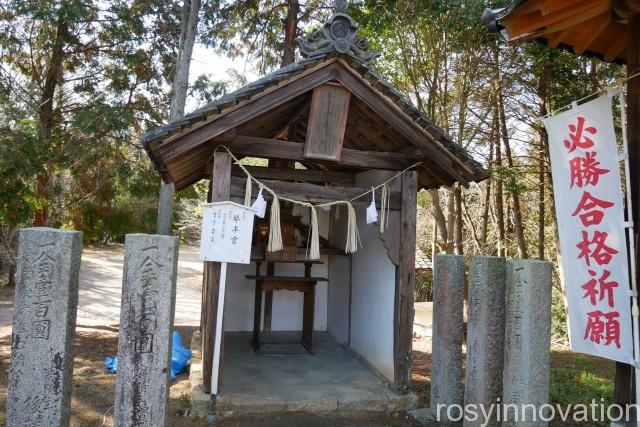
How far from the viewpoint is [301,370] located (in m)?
6.99

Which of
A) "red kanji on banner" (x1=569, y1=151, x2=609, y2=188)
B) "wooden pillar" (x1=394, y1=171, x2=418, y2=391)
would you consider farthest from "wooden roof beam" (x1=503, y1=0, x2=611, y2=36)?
"wooden pillar" (x1=394, y1=171, x2=418, y2=391)

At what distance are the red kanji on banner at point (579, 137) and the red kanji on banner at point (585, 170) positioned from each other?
10cm

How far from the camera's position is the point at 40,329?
361 cm

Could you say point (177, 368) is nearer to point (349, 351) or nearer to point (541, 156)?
point (349, 351)

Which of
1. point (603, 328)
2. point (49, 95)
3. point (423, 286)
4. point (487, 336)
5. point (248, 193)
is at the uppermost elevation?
point (49, 95)

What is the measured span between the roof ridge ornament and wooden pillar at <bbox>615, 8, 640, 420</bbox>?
9.29 ft

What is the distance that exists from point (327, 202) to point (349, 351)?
134 inches

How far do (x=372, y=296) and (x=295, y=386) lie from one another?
1.94 m

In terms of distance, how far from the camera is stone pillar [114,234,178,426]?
3885 mm

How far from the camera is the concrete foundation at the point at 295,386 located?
551 cm

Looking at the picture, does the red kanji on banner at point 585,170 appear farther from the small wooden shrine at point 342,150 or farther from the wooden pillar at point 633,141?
the small wooden shrine at point 342,150

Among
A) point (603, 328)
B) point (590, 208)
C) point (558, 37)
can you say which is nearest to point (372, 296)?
point (603, 328)

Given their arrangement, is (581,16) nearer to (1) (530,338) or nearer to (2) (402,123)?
(2) (402,123)

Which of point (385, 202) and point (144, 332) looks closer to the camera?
point (144, 332)
